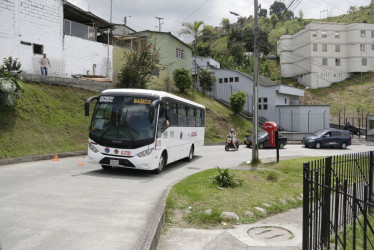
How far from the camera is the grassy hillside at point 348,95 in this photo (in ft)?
174

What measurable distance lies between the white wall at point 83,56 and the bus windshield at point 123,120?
52.9 feet

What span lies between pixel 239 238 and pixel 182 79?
101 ft

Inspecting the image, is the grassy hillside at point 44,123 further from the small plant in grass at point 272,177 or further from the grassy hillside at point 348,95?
the grassy hillside at point 348,95

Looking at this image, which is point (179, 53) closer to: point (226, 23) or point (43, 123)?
point (43, 123)

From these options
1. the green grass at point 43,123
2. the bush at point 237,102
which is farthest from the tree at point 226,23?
the green grass at point 43,123

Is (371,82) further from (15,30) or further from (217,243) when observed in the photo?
(217,243)

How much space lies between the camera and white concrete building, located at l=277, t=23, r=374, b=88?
64688mm

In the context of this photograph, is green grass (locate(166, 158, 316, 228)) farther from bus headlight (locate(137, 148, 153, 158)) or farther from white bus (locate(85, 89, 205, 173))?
white bus (locate(85, 89, 205, 173))

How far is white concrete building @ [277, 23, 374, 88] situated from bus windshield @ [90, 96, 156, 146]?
59.3m

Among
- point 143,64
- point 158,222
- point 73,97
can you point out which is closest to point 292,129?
point 143,64

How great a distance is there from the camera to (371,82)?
63156mm

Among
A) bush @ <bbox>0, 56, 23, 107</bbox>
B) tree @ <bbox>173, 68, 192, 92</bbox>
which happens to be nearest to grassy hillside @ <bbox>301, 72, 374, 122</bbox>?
tree @ <bbox>173, 68, 192, 92</bbox>

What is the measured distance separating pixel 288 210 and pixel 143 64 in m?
22.6

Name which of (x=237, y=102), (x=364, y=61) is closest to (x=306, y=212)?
(x=237, y=102)
